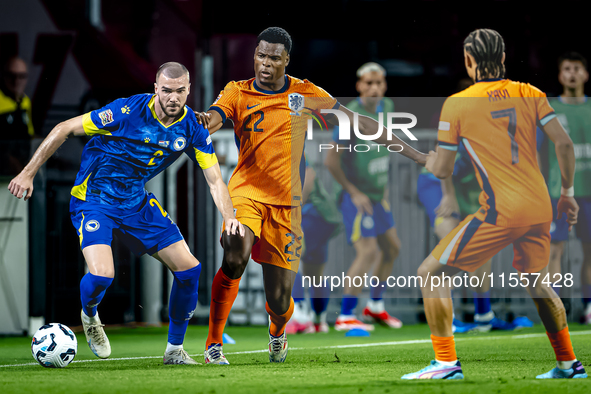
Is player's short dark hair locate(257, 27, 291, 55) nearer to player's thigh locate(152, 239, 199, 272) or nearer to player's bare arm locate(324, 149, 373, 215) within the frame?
player's thigh locate(152, 239, 199, 272)

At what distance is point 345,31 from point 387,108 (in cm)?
166

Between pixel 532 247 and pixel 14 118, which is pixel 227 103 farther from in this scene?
pixel 14 118

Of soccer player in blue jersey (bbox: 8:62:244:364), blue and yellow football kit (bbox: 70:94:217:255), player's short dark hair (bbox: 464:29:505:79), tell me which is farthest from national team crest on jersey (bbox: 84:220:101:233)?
player's short dark hair (bbox: 464:29:505:79)

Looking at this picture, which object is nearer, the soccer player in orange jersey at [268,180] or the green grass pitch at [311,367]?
the green grass pitch at [311,367]

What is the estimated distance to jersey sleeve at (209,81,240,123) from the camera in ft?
18.4

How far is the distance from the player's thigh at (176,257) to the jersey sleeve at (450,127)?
1928 mm

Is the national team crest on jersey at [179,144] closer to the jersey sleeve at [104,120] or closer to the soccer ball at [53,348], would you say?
the jersey sleeve at [104,120]

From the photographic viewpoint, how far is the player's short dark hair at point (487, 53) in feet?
14.8

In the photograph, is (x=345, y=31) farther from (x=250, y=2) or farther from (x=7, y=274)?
(x=7, y=274)

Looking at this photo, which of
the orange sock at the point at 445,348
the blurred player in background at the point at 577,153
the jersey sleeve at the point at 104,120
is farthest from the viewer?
the blurred player in background at the point at 577,153

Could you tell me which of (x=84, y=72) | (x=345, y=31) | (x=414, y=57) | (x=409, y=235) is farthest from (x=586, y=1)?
(x=84, y=72)

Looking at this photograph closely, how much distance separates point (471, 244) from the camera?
4.21m
